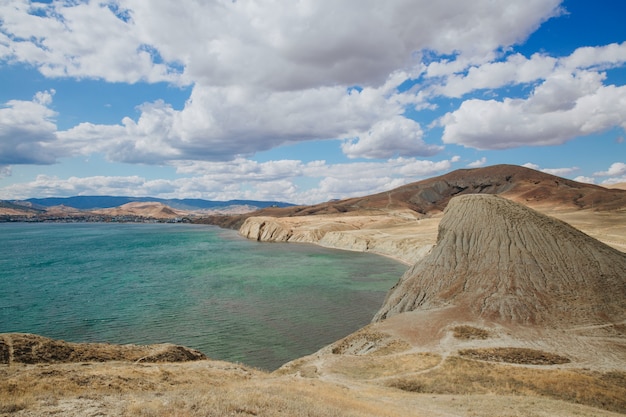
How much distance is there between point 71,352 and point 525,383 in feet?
96.3

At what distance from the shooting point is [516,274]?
129ft

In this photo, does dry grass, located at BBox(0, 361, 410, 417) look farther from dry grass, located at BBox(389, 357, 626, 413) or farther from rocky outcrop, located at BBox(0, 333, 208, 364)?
dry grass, located at BBox(389, 357, 626, 413)

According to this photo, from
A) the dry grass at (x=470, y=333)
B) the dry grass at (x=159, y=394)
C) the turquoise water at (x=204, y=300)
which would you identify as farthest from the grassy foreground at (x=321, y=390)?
the turquoise water at (x=204, y=300)

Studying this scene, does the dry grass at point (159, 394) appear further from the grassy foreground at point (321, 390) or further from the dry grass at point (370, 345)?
the dry grass at point (370, 345)

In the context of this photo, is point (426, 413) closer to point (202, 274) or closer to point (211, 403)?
point (211, 403)

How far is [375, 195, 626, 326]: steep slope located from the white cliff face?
40.5 m

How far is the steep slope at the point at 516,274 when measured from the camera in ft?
116

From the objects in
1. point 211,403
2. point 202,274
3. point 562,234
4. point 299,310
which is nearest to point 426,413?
point 211,403

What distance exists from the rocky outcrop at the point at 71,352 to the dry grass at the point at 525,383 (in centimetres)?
1573

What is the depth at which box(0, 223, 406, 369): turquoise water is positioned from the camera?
37750 millimetres

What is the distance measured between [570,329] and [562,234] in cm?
1411

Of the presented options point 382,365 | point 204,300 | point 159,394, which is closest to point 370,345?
point 382,365

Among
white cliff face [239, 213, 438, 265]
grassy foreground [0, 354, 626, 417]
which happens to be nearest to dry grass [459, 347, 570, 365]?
grassy foreground [0, 354, 626, 417]

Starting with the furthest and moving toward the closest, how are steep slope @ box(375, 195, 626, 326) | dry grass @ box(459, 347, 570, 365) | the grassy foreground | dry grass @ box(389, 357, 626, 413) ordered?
steep slope @ box(375, 195, 626, 326) < dry grass @ box(459, 347, 570, 365) < dry grass @ box(389, 357, 626, 413) < the grassy foreground
